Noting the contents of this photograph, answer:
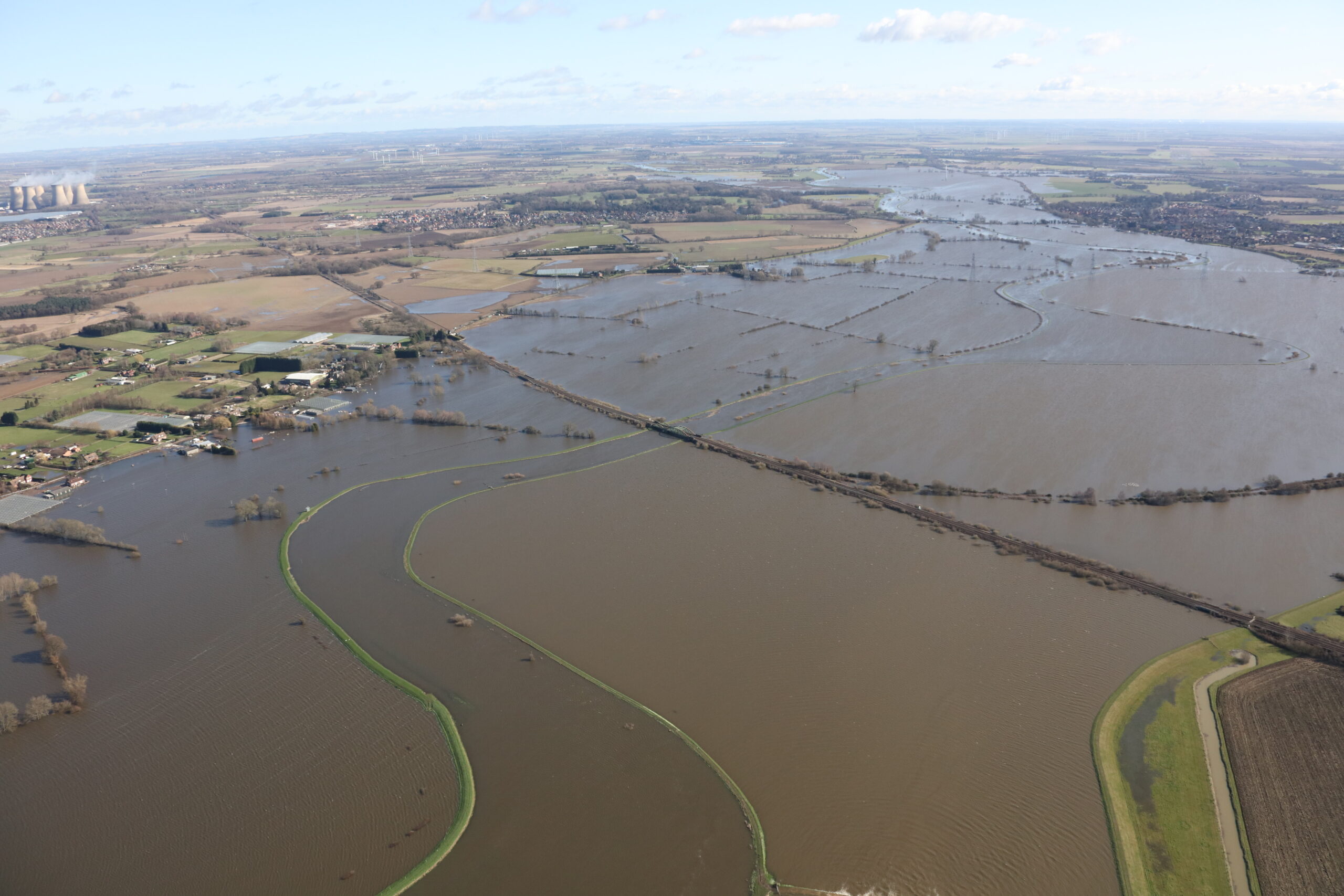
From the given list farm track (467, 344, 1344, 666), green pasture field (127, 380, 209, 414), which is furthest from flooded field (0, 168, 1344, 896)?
green pasture field (127, 380, 209, 414)

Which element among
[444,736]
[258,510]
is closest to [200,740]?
[444,736]

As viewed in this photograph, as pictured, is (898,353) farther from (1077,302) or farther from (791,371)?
(1077,302)

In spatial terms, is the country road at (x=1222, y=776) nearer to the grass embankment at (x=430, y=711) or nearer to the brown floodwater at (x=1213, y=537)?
the brown floodwater at (x=1213, y=537)

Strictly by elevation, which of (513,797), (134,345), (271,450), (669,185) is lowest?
(513,797)

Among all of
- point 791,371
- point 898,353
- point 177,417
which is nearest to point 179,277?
point 177,417

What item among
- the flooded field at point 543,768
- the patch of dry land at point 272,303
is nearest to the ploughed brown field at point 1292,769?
the flooded field at point 543,768
